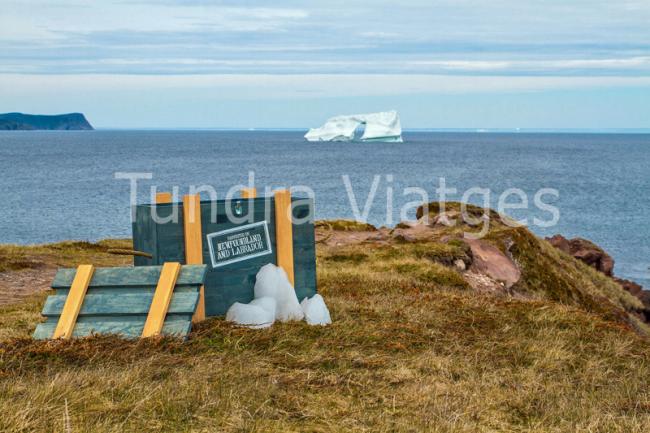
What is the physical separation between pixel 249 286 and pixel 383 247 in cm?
876

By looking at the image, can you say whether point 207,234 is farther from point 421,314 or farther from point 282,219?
point 421,314

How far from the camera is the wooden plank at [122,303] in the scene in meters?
8.51

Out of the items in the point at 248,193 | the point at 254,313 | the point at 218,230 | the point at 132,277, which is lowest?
the point at 254,313

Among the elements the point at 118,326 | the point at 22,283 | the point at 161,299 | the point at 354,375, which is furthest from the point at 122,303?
the point at 22,283

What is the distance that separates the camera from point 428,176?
4001 inches

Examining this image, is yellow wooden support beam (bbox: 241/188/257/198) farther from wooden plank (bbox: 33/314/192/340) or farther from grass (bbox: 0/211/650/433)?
wooden plank (bbox: 33/314/192/340)

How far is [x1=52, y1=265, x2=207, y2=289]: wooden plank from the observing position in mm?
8586

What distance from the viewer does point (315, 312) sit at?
9.67 m

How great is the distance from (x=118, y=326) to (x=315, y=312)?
7.73 feet

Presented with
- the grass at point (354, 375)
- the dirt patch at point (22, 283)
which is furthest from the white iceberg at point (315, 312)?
the dirt patch at point (22, 283)

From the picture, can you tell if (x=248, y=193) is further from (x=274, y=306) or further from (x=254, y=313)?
(x=254, y=313)

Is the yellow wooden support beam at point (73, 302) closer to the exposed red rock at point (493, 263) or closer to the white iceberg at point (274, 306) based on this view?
the white iceberg at point (274, 306)

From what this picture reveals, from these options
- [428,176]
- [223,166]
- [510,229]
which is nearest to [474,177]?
[428,176]

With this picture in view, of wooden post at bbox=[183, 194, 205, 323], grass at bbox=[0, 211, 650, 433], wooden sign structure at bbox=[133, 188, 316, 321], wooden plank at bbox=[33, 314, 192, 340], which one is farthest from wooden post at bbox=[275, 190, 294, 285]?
wooden plank at bbox=[33, 314, 192, 340]
